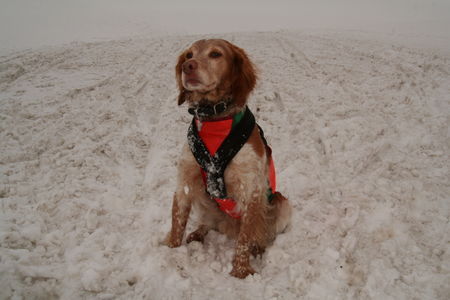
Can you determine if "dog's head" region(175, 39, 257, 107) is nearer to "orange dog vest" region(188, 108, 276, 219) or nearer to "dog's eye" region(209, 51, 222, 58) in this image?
"dog's eye" region(209, 51, 222, 58)

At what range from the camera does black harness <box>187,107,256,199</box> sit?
2.49 m

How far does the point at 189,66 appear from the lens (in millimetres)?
2447

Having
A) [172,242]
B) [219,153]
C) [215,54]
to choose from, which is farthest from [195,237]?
[215,54]

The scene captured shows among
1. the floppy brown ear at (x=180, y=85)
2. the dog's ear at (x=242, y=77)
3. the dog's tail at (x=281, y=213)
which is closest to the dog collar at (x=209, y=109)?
the dog's ear at (x=242, y=77)

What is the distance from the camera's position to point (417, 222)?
279cm

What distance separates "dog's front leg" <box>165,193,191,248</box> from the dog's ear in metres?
0.94

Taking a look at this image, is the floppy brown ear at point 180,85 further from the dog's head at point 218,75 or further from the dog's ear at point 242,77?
the dog's ear at point 242,77

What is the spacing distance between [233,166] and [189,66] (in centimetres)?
81

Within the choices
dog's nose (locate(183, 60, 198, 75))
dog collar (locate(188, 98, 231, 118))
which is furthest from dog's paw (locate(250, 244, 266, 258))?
dog's nose (locate(183, 60, 198, 75))

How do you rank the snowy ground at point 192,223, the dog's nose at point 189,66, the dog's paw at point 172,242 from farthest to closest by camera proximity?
the dog's paw at point 172,242 → the dog's nose at point 189,66 → the snowy ground at point 192,223

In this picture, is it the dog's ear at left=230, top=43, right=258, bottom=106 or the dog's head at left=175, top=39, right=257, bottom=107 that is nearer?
the dog's head at left=175, top=39, right=257, bottom=107

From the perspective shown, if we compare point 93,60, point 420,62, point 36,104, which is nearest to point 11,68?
point 93,60

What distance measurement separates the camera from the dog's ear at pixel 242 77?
104 inches

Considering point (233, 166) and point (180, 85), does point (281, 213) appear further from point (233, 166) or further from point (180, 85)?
point (180, 85)
